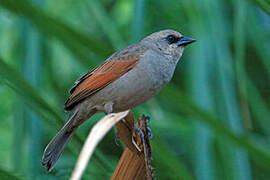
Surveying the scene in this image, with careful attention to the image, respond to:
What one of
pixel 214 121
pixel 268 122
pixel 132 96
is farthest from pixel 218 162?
pixel 214 121

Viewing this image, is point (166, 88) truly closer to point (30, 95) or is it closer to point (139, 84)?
point (30, 95)

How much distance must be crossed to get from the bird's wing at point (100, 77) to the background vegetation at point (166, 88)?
0.32ft

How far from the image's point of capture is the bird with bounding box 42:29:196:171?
2.53 metres

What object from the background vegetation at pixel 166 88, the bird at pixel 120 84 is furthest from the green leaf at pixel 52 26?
the bird at pixel 120 84

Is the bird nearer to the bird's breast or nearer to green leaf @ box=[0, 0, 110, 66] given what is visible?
the bird's breast

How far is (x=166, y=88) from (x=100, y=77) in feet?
2.71

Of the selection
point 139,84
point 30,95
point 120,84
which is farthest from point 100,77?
point 30,95

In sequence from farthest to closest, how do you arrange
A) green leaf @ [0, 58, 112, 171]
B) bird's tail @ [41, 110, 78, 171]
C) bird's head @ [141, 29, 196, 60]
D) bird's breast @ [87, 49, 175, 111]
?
bird's head @ [141, 29, 196, 60] < bird's breast @ [87, 49, 175, 111] < bird's tail @ [41, 110, 78, 171] < green leaf @ [0, 58, 112, 171]

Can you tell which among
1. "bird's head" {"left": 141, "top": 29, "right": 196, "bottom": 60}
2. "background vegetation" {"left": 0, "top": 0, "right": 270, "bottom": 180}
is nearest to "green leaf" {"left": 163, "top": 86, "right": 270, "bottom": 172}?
"background vegetation" {"left": 0, "top": 0, "right": 270, "bottom": 180}

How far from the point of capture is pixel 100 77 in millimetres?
2641

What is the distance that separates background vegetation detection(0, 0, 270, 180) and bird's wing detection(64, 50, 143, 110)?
99 mm

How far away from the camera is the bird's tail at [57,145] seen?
2021 millimetres

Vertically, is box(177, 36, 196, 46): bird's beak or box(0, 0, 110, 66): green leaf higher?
box(0, 0, 110, 66): green leaf

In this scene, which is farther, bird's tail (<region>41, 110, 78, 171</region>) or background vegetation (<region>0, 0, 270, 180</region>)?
bird's tail (<region>41, 110, 78, 171</region>)
